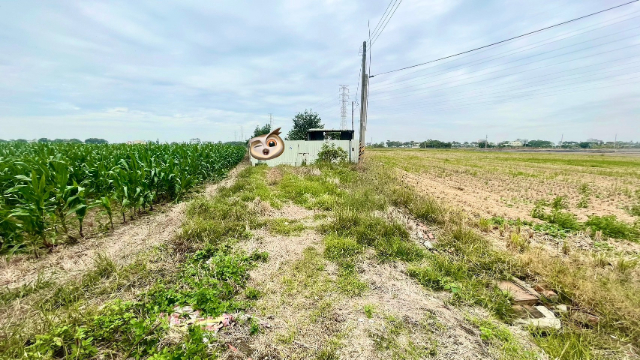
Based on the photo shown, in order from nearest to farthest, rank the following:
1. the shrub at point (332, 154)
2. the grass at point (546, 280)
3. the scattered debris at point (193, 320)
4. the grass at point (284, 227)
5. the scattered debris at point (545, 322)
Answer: the scattered debris at point (193, 320)
the grass at point (546, 280)
the scattered debris at point (545, 322)
the grass at point (284, 227)
the shrub at point (332, 154)

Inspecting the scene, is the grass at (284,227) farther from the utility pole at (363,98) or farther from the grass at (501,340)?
the utility pole at (363,98)

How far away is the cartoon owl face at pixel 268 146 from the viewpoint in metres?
16.6

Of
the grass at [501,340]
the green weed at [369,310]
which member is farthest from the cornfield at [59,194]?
the grass at [501,340]

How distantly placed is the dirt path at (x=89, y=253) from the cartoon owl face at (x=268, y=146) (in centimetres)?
1168

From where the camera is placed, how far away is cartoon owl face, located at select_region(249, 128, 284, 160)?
16.6 m

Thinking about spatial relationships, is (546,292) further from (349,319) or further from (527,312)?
(349,319)

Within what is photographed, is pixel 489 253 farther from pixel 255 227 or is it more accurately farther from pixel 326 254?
pixel 255 227

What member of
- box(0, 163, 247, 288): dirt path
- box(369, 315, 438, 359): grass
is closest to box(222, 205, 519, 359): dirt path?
box(369, 315, 438, 359): grass

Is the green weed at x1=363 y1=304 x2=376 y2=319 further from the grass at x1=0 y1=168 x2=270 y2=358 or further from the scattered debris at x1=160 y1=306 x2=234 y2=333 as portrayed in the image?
the scattered debris at x1=160 y1=306 x2=234 y2=333

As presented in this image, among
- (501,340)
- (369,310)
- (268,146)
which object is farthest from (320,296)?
(268,146)

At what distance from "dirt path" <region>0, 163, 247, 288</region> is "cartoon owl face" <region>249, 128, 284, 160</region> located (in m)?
11.7

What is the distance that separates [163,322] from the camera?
2.19 meters

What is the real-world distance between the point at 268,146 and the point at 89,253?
13.3m

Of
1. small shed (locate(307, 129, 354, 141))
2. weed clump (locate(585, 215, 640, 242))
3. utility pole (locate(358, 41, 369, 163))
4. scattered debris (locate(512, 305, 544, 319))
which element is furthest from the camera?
small shed (locate(307, 129, 354, 141))
